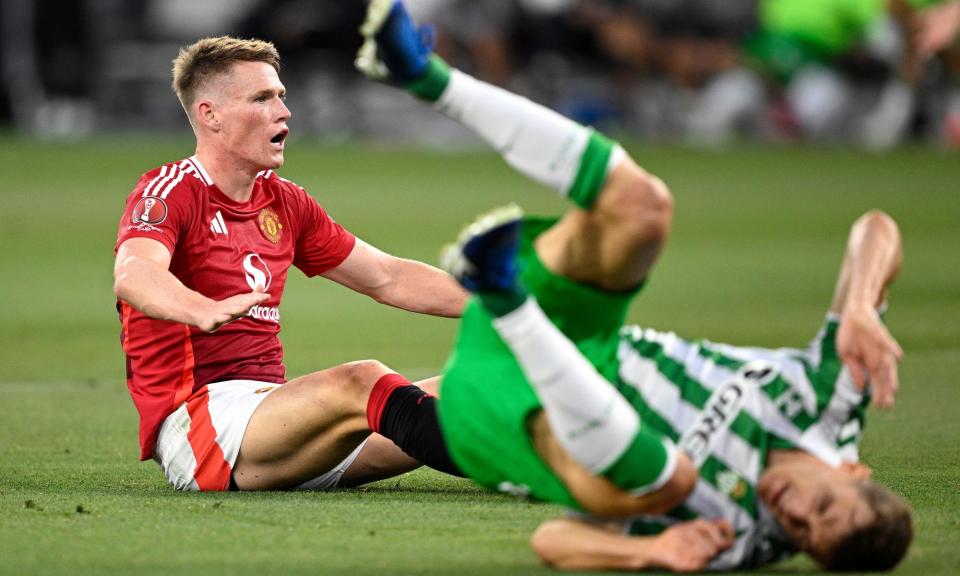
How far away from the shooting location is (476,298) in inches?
196

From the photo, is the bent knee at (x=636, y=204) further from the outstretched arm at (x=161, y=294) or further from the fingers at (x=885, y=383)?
the outstretched arm at (x=161, y=294)

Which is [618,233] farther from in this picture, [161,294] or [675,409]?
[161,294]

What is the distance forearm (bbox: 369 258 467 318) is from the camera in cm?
696

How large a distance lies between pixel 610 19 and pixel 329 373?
70.1ft

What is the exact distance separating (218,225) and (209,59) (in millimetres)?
707

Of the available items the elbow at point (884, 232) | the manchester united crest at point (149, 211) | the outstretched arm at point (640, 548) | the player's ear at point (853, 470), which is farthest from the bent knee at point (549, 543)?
the manchester united crest at point (149, 211)

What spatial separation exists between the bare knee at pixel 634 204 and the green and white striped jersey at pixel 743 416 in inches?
21.4

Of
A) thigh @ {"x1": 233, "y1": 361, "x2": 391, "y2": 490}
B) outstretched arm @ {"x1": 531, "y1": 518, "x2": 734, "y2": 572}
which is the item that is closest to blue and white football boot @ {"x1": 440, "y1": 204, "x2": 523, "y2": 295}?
outstretched arm @ {"x1": 531, "y1": 518, "x2": 734, "y2": 572}

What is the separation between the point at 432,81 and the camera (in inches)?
199

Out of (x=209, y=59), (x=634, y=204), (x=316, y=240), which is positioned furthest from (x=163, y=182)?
(x=634, y=204)

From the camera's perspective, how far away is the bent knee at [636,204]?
193 inches

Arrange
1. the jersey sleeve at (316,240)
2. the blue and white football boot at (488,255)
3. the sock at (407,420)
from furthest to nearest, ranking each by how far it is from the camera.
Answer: the jersey sleeve at (316,240) < the sock at (407,420) < the blue and white football boot at (488,255)

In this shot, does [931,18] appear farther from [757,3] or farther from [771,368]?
[757,3]

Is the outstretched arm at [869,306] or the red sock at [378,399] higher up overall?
the outstretched arm at [869,306]
